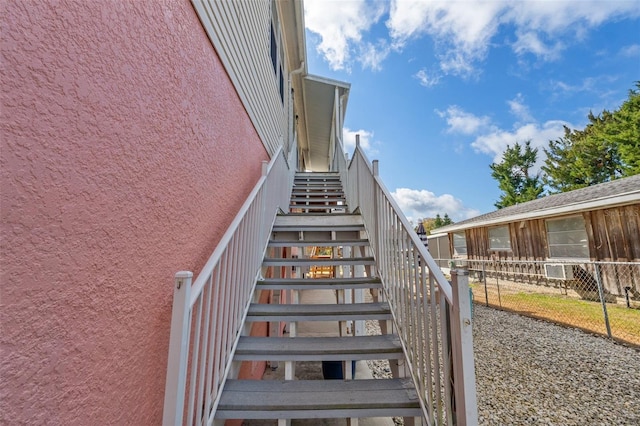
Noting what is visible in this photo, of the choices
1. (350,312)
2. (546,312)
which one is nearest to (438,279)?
(350,312)

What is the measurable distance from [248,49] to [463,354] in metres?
3.53

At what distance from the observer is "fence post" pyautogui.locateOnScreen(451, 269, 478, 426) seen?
1227 mm

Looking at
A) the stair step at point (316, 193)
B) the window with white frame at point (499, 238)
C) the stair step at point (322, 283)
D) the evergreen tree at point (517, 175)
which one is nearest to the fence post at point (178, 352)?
the stair step at point (322, 283)

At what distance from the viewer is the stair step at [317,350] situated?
80.0 inches

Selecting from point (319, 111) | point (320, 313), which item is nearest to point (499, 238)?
point (319, 111)

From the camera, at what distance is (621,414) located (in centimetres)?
289

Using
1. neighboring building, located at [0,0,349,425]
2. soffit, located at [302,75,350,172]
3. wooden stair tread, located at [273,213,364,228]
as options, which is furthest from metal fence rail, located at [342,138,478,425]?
soffit, located at [302,75,350,172]

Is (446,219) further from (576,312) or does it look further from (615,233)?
(576,312)

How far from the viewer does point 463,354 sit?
4.11 ft

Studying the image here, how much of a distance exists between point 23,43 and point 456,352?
1957 mm

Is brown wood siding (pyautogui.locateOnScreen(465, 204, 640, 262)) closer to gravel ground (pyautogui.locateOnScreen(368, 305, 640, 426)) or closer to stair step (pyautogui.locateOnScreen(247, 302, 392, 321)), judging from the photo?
gravel ground (pyautogui.locateOnScreen(368, 305, 640, 426))

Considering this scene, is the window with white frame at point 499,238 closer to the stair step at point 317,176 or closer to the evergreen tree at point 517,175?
the stair step at point 317,176

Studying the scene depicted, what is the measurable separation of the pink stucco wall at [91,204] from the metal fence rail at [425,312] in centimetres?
144

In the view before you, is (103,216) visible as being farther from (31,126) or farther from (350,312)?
(350,312)
